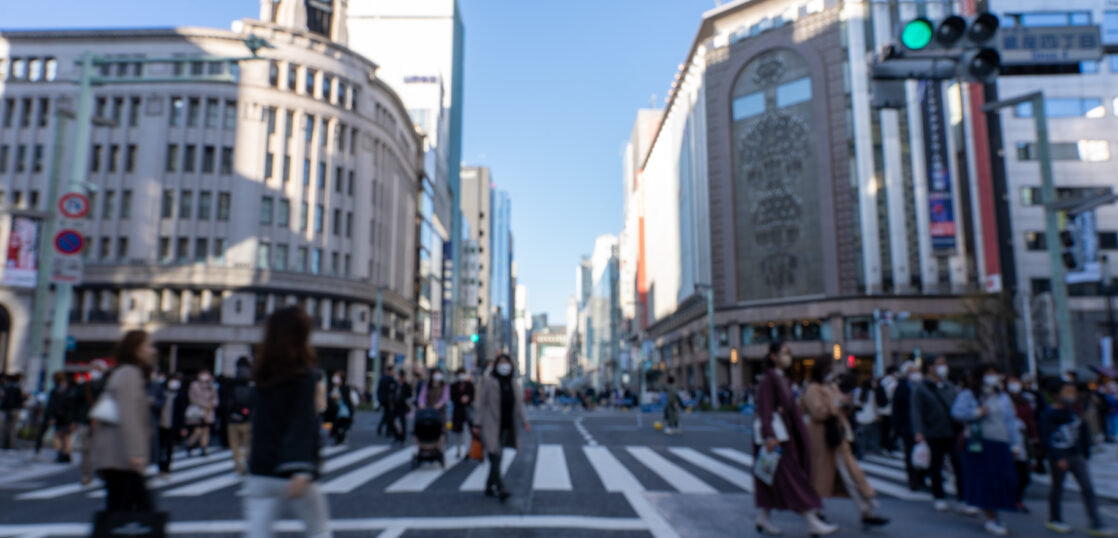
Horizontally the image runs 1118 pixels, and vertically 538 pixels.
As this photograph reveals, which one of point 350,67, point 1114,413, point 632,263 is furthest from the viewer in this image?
point 632,263

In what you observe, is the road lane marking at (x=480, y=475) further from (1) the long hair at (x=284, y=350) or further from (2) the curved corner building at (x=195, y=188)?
(2) the curved corner building at (x=195, y=188)

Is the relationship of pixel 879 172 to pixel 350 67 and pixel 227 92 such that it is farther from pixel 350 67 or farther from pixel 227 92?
pixel 227 92

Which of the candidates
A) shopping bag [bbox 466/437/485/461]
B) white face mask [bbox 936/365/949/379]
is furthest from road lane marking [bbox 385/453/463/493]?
white face mask [bbox 936/365/949/379]

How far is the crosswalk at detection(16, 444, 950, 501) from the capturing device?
9.20 metres

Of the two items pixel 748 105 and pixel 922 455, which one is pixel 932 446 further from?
pixel 748 105

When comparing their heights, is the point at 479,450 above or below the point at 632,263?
below

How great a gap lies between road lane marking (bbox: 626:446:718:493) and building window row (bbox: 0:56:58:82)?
1827 inches

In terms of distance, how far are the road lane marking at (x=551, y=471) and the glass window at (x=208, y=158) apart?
1474 inches

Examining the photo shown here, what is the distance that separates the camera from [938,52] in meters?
6.93

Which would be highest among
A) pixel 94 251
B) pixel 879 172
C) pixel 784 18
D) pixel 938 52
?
pixel 784 18

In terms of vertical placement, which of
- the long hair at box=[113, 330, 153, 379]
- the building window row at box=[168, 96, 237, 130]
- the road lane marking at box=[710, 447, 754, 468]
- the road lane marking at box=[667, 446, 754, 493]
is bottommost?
the road lane marking at box=[710, 447, 754, 468]

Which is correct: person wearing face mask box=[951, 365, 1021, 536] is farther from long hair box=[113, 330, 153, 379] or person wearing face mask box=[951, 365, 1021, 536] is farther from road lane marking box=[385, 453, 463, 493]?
long hair box=[113, 330, 153, 379]

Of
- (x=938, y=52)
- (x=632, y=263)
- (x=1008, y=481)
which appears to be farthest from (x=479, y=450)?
(x=632, y=263)

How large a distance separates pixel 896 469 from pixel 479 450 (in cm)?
692
